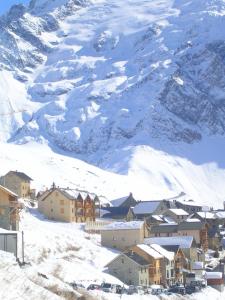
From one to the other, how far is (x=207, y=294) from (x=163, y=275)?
7.31m

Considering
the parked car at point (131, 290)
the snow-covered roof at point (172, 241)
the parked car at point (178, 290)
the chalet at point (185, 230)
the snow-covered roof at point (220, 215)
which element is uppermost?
the snow-covered roof at point (220, 215)

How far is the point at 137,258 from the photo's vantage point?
94.5 meters

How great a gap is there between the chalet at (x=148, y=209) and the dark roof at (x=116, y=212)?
1867 millimetres

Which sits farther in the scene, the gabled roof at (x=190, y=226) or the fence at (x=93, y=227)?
the gabled roof at (x=190, y=226)

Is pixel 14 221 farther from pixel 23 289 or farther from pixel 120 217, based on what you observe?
pixel 120 217

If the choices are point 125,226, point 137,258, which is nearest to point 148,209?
point 125,226

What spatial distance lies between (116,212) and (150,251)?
50.0 metres

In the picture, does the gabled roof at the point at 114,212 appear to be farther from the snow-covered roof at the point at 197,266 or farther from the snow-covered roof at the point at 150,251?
the snow-covered roof at the point at 150,251

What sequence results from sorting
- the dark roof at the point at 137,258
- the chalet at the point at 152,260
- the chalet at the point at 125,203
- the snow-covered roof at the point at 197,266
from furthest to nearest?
the chalet at the point at 125,203, the snow-covered roof at the point at 197,266, the chalet at the point at 152,260, the dark roof at the point at 137,258

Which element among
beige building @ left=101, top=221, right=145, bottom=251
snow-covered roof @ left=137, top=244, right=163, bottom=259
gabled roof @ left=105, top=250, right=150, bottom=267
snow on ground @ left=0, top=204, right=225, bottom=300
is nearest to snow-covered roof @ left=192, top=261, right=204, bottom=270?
beige building @ left=101, top=221, right=145, bottom=251

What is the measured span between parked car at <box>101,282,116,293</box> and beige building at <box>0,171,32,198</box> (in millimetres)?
61027

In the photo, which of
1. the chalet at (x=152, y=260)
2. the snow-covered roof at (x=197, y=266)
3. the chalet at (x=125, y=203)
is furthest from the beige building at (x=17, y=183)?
the chalet at (x=152, y=260)

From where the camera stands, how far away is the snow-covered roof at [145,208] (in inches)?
5748

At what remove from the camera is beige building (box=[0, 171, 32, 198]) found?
141m
